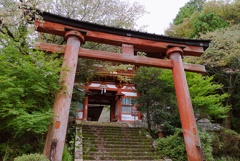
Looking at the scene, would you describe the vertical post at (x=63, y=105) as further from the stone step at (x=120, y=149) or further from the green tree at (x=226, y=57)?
the green tree at (x=226, y=57)

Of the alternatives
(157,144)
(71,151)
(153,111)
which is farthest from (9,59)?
(153,111)

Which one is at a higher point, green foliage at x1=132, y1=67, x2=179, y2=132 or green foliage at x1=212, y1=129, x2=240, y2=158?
green foliage at x1=132, y1=67, x2=179, y2=132

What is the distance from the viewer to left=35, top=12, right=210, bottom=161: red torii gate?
3.59 m

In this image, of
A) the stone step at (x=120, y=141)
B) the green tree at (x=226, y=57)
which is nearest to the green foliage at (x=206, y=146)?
the stone step at (x=120, y=141)

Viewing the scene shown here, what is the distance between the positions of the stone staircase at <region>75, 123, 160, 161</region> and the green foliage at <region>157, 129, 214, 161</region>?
421mm

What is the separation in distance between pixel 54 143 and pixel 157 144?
4662 millimetres

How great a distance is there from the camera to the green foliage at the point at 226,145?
7.42 metres

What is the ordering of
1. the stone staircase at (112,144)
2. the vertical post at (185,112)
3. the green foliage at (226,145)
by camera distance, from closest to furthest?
the vertical post at (185,112), the stone staircase at (112,144), the green foliage at (226,145)

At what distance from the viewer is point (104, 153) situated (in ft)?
19.3

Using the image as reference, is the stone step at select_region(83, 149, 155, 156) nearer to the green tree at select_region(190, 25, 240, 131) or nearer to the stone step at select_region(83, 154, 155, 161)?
the stone step at select_region(83, 154, 155, 161)

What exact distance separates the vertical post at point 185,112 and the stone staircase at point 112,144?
2238mm

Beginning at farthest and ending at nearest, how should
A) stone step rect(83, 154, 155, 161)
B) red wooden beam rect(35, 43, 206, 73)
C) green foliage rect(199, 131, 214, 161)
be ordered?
1. green foliage rect(199, 131, 214, 161)
2. stone step rect(83, 154, 155, 161)
3. red wooden beam rect(35, 43, 206, 73)

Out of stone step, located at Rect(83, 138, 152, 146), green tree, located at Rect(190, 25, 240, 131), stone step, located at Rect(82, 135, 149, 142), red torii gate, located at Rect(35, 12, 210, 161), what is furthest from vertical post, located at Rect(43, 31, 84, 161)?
green tree, located at Rect(190, 25, 240, 131)

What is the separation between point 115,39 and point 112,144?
4038 mm
